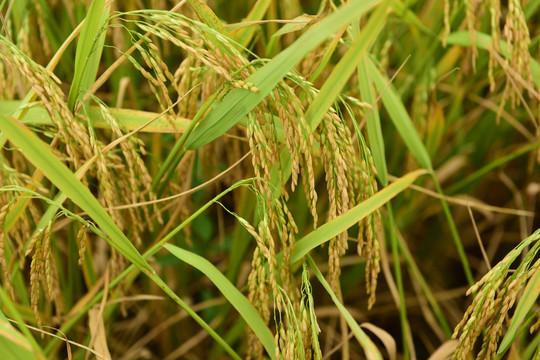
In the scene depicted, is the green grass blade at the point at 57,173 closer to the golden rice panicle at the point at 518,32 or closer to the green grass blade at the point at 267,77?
the green grass blade at the point at 267,77

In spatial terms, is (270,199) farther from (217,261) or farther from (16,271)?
(217,261)

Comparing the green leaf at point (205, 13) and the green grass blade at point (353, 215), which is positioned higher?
the green leaf at point (205, 13)

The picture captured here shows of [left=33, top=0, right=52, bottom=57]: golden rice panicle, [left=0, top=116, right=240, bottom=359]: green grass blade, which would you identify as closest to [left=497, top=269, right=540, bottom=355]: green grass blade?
[left=0, top=116, right=240, bottom=359]: green grass blade

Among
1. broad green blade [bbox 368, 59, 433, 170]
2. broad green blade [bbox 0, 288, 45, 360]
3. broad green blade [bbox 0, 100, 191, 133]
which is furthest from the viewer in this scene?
broad green blade [bbox 368, 59, 433, 170]

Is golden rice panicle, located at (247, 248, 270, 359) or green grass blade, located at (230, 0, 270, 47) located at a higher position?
green grass blade, located at (230, 0, 270, 47)

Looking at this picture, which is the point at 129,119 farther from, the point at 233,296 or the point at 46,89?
the point at 233,296

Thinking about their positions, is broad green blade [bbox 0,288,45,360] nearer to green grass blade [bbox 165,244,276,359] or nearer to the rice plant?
the rice plant

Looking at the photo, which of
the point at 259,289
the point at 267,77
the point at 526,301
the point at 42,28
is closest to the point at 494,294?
the point at 526,301

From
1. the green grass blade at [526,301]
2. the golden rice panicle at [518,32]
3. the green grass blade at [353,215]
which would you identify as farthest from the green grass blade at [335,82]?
the green grass blade at [526,301]
